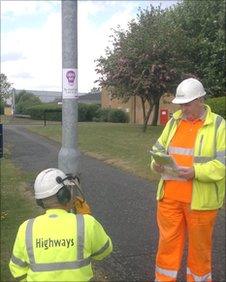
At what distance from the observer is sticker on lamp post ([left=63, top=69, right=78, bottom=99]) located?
507cm

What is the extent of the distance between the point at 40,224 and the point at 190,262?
2260 millimetres

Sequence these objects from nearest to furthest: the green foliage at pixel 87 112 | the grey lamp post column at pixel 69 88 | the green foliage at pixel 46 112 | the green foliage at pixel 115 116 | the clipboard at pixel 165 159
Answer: the grey lamp post column at pixel 69 88
the clipboard at pixel 165 159
the green foliage at pixel 46 112
the green foliage at pixel 115 116
the green foliage at pixel 87 112

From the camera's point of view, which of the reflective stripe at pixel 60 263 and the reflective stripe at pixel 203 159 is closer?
the reflective stripe at pixel 60 263

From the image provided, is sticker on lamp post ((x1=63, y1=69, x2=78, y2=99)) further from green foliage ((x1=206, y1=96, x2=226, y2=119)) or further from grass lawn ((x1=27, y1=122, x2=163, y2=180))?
green foliage ((x1=206, y1=96, x2=226, y2=119))

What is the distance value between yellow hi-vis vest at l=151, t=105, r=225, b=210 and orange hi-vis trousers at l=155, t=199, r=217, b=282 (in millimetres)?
120

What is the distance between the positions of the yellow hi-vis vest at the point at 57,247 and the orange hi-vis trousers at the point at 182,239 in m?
1.81

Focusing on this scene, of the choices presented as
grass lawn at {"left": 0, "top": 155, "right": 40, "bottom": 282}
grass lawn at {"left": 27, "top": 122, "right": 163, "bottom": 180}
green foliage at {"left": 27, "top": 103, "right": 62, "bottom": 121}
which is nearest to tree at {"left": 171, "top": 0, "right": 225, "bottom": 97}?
grass lawn at {"left": 27, "top": 122, "right": 163, "bottom": 180}

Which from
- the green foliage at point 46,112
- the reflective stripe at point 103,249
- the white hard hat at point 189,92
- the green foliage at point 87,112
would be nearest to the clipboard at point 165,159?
the white hard hat at point 189,92

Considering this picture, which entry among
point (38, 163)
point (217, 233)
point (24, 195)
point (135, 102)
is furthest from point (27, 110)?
point (217, 233)

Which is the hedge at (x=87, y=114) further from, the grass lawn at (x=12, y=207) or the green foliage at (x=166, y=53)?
the grass lawn at (x=12, y=207)

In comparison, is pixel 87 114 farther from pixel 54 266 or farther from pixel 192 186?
pixel 54 266

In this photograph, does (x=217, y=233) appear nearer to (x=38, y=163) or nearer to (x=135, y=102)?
(x=38, y=163)

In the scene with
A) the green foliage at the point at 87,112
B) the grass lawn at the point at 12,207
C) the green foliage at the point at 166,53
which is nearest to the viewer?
the grass lawn at the point at 12,207

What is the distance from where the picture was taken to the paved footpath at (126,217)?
6.42 m
